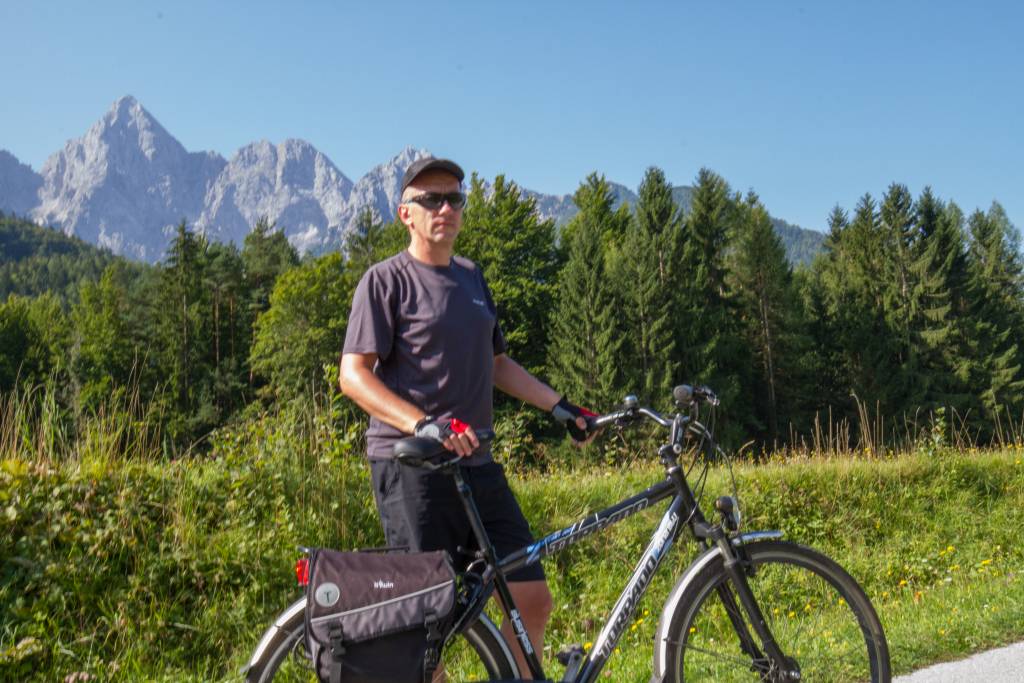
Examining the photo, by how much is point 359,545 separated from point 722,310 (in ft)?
115

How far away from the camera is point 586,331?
115 feet

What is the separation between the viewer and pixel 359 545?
197 inches

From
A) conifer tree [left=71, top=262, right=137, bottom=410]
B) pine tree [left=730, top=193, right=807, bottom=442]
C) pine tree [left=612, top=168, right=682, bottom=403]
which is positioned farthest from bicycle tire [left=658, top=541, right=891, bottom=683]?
conifer tree [left=71, top=262, right=137, bottom=410]

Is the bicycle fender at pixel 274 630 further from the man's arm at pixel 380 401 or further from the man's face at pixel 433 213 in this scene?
the man's face at pixel 433 213

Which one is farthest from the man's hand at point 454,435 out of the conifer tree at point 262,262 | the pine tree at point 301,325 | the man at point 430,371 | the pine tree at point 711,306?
the conifer tree at point 262,262

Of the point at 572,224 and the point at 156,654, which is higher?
the point at 572,224

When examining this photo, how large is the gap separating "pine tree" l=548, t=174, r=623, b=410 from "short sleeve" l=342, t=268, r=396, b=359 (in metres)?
31.6

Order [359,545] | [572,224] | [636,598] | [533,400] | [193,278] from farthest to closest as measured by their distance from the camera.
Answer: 1. [193,278]
2. [572,224]
3. [359,545]
4. [533,400]
5. [636,598]

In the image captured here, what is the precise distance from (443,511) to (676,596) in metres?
0.83

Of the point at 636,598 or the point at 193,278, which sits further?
the point at 193,278

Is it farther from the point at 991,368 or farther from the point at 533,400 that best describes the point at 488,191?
the point at 533,400

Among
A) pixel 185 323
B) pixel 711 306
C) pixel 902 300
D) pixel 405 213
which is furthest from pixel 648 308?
pixel 405 213

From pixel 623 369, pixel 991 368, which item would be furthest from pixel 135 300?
pixel 991 368

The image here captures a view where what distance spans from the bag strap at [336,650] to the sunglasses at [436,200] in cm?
142
